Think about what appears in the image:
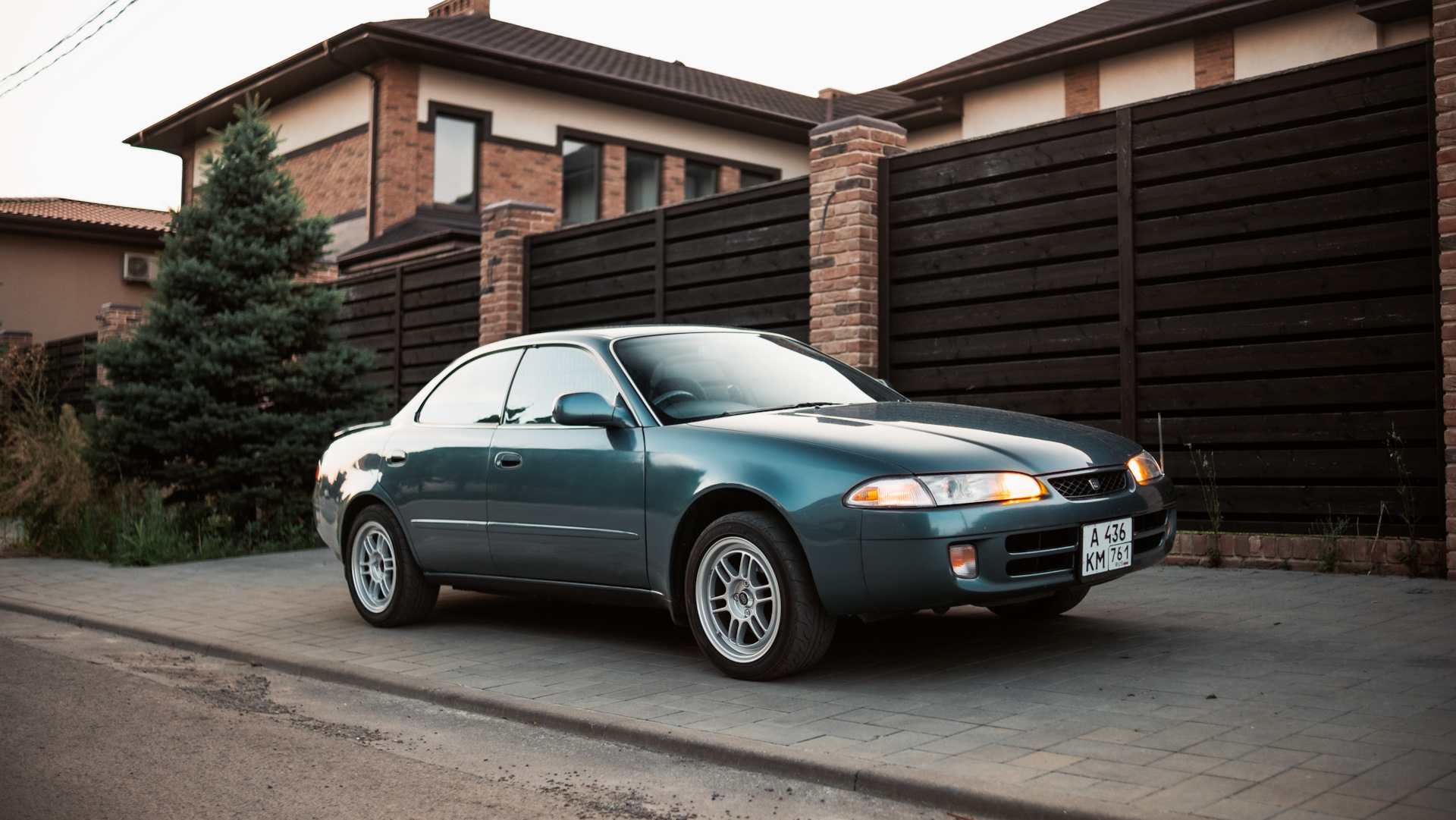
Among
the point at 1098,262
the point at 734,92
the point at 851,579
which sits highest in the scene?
the point at 734,92

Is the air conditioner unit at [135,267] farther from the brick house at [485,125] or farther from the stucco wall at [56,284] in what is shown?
the brick house at [485,125]

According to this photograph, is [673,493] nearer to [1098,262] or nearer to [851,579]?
[851,579]

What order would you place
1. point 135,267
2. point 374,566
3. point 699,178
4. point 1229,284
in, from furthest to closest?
point 135,267, point 699,178, point 1229,284, point 374,566

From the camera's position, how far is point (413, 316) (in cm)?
1521

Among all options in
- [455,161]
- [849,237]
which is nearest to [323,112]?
[455,161]

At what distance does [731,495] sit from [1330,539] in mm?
4082

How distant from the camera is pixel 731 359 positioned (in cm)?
630

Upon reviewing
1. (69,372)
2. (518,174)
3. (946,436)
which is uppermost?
(518,174)

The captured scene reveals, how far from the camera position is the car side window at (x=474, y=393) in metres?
6.76

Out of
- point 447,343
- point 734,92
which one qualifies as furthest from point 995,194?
point 734,92

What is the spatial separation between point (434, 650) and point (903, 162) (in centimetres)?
542

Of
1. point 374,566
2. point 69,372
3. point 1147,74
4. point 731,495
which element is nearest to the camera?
point 731,495

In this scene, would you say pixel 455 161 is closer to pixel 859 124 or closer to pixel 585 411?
pixel 859 124

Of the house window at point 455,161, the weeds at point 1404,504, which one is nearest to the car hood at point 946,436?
the weeds at point 1404,504
